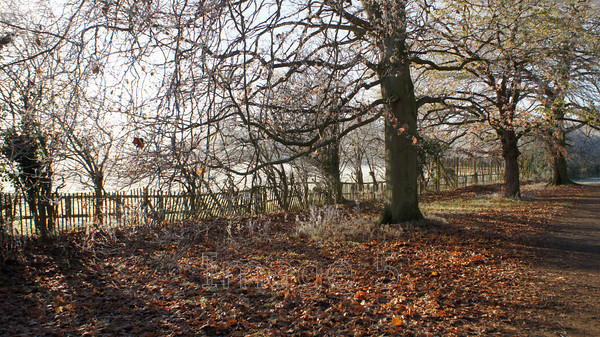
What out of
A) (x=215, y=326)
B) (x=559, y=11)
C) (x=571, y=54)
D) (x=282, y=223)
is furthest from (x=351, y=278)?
(x=559, y=11)

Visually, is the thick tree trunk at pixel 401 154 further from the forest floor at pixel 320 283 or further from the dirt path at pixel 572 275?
the dirt path at pixel 572 275

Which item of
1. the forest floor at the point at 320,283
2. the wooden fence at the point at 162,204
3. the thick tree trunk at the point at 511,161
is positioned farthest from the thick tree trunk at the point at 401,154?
the thick tree trunk at the point at 511,161

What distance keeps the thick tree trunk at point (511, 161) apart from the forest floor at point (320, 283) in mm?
6943

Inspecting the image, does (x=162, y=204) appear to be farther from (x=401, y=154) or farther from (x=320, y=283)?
(x=401, y=154)

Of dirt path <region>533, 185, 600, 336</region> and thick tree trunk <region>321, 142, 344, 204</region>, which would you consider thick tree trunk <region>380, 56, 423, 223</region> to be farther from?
thick tree trunk <region>321, 142, 344, 204</region>

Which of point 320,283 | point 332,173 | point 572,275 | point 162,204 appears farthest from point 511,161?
point 162,204

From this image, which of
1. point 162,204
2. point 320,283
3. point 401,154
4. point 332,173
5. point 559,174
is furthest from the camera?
point 559,174

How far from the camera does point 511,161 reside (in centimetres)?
→ 1567

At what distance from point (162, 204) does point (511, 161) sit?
1544cm

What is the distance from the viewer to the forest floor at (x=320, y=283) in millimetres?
3996

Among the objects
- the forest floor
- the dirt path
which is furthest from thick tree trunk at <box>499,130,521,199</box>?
the forest floor

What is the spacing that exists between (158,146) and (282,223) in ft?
25.8

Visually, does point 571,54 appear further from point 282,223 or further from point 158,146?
point 158,146

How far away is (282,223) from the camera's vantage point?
10891 millimetres
